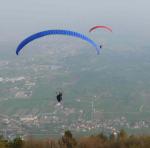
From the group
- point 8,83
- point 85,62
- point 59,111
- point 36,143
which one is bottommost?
point 36,143

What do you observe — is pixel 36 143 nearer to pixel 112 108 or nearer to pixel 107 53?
pixel 112 108

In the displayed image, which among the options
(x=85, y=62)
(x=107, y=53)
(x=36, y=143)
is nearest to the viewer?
(x=36, y=143)

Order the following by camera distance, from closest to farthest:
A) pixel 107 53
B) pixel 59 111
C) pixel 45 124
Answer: pixel 45 124, pixel 59 111, pixel 107 53

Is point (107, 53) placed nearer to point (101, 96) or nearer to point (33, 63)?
point (33, 63)

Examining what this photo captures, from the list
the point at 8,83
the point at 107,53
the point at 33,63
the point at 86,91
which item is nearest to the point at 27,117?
the point at 86,91

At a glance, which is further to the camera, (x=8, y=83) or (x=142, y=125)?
(x=8, y=83)

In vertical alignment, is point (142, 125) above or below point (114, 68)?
below

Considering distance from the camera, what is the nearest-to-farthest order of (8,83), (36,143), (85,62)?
(36,143), (8,83), (85,62)

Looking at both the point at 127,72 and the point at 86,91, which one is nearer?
the point at 86,91

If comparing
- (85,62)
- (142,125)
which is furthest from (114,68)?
(142,125)
